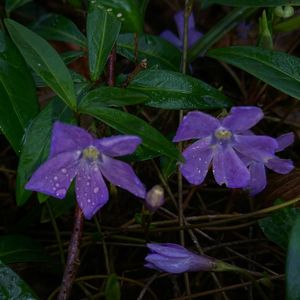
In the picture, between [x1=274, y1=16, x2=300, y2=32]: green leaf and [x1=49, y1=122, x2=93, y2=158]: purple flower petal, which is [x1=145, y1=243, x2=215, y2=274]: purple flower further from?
[x1=274, y1=16, x2=300, y2=32]: green leaf

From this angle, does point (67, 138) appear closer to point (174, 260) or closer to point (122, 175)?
point (122, 175)

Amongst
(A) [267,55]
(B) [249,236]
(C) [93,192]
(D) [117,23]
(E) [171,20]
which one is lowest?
(B) [249,236]

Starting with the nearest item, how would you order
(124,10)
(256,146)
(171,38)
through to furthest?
(256,146)
(124,10)
(171,38)

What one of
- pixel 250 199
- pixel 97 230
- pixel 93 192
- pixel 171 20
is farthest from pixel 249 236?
pixel 171 20

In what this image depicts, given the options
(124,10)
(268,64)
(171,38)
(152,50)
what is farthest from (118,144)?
(171,38)

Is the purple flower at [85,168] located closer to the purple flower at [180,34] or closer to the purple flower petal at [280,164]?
the purple flower petal at [280,164]

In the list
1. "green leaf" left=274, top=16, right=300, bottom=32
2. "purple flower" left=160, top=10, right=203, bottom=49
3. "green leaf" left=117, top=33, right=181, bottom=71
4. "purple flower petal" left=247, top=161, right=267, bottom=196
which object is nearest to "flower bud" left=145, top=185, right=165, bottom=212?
"purple flower petal" left=247, top=161, right=267, bottom=196

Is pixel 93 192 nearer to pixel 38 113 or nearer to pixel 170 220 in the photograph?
pixel 38 113
